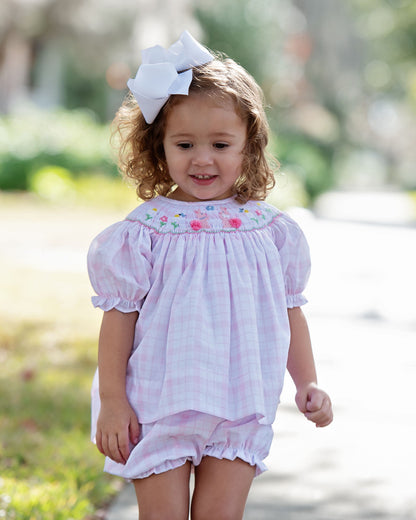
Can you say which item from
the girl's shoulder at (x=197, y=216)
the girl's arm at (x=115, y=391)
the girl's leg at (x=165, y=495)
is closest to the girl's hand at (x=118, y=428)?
the girl's arm at (x=115, y=391)

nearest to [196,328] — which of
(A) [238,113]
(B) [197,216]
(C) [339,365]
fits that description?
(B) [197,216]

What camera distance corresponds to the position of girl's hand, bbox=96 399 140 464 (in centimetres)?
214

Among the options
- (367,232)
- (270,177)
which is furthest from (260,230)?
(367,232)

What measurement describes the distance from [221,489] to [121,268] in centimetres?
67

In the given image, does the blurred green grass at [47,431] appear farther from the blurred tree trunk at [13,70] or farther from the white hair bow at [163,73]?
the blurred tree trunk at [13,70]

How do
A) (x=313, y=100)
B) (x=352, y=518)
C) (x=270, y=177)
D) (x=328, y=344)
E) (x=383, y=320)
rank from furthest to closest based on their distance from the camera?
1. (x=313, y=100)
2. (x=383, y=320)
3. (x=328, y=344)
4. (x=352, y=518)
5. (x=270, y=177)

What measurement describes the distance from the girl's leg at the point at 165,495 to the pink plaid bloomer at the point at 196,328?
0.10ft

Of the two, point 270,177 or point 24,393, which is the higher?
point 270,177

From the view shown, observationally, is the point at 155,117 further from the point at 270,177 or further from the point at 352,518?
the point at 352,518

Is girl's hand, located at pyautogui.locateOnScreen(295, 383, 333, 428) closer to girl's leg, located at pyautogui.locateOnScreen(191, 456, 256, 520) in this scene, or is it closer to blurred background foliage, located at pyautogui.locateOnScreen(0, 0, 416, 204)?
girl's leg, located at pyautogui.locateOnScreen(191, 456, 256, 520)

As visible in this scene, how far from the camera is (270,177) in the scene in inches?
98.0

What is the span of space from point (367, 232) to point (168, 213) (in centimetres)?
1343

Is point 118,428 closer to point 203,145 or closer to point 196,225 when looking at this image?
point 196,225

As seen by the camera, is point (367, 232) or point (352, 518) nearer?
point (352, 518)
